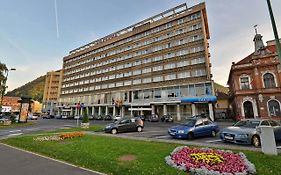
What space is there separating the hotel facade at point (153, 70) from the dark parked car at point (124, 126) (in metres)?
18.3

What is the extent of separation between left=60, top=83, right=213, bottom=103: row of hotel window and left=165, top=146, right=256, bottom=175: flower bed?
3140 cm

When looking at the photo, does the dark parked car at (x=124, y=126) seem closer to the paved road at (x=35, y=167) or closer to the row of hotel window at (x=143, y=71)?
the paved road at (x=35, y=167)

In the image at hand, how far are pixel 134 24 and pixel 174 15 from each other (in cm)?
1472

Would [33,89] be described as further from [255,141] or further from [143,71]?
[255,141]

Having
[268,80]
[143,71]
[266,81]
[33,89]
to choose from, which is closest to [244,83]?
[266,81]

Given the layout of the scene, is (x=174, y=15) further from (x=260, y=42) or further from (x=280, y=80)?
(x=280, y=80)

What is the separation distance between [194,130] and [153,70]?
34201 mm

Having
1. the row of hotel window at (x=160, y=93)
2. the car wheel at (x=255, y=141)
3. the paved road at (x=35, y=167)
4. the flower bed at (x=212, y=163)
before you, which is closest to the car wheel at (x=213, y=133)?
the car wheel at (x=255, y=141)

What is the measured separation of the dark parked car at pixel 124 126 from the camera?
18.0 m

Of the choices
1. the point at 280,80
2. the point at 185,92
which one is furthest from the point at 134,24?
the point at 280,80

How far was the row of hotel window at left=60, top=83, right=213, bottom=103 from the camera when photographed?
3781 cm

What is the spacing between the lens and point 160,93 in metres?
43.6

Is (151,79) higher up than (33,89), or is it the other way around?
(33,89)

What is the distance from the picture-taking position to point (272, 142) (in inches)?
309
